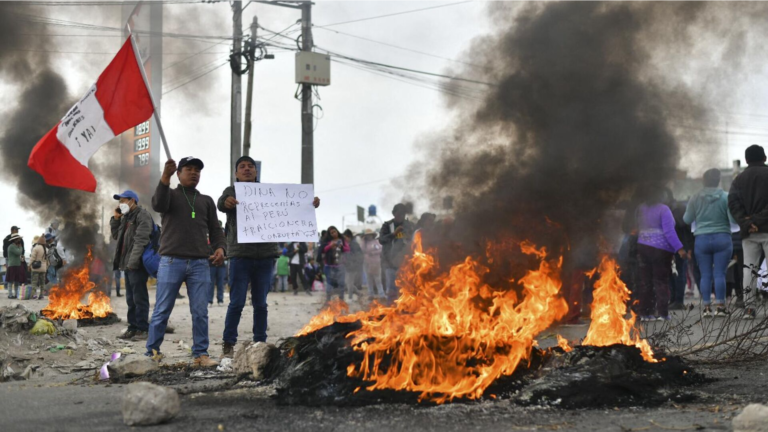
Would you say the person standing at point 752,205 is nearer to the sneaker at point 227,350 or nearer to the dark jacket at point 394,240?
the dark jacket at point 394,240

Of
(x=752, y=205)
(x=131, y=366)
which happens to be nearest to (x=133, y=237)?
(x=131, y=366)

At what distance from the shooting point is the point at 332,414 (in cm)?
429

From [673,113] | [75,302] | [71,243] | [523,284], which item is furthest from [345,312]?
[71,243]

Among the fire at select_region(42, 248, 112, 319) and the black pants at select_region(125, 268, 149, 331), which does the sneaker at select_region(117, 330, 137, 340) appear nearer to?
the black pants at select_region(125, 268, 149, 331)

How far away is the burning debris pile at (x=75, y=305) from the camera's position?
10766 mm

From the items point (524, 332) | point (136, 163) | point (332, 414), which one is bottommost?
point (332, 414)

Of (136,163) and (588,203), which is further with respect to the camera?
(136,163)

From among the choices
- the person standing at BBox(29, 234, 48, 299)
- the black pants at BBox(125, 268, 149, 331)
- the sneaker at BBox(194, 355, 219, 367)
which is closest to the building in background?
the person standing at BBox(29, 234, 48, 299)

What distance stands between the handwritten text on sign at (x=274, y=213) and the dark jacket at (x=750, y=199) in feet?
17.4

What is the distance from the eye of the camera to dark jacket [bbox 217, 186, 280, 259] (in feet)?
22.6

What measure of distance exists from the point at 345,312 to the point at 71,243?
11009mm

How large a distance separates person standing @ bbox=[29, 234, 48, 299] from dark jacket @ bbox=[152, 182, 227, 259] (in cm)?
1374

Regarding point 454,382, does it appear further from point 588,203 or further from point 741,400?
point 588,203

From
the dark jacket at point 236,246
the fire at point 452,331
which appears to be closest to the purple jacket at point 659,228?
the fire at point 452,331
